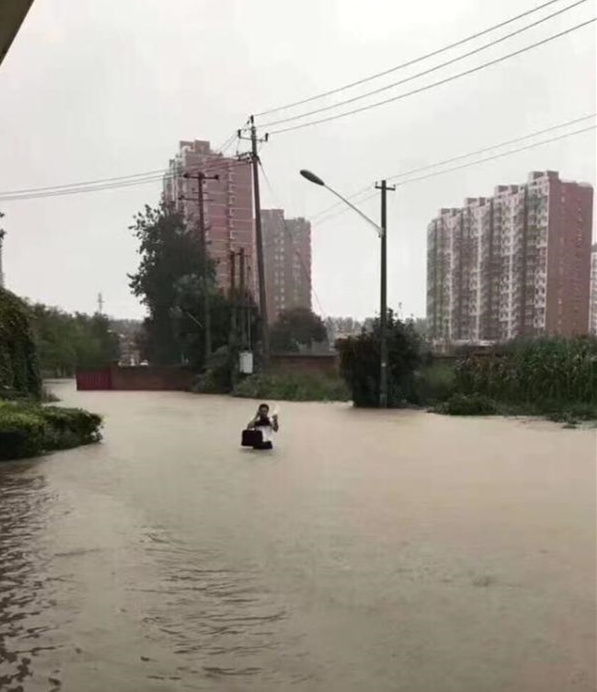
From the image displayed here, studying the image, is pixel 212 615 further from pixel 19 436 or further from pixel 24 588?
pixel 19 436

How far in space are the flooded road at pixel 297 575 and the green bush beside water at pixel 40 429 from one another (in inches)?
18.1

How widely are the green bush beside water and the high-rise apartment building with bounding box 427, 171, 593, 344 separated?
16.1 m

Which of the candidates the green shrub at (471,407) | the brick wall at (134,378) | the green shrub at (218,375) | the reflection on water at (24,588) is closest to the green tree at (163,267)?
the brick wall at (134,378)

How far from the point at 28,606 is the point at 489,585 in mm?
3112

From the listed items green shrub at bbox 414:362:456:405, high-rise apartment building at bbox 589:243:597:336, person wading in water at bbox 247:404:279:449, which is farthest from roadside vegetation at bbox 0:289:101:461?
high-rise apartment building at bbox 589:243:597:336

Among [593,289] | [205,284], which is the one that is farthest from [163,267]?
[593,289]

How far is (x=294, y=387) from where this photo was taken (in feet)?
92.3

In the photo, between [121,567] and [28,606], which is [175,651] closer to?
[28,606]

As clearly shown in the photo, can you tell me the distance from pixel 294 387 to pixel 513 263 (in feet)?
37.3

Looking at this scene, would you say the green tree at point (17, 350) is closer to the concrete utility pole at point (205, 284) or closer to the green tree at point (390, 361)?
the green tree at point (390, 361)

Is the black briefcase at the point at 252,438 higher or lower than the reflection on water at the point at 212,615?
higher

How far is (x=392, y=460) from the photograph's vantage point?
12.0 metres

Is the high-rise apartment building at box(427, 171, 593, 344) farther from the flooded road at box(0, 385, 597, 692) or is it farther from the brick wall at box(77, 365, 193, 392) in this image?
the flooded road at box(0, 385, 597, 692)

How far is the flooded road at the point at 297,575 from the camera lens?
13.2ft
